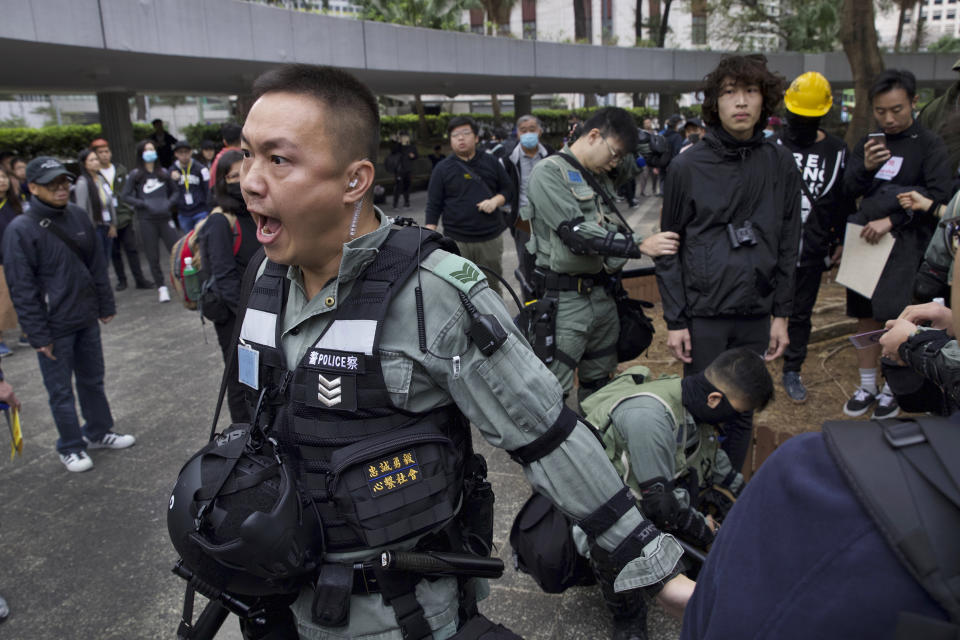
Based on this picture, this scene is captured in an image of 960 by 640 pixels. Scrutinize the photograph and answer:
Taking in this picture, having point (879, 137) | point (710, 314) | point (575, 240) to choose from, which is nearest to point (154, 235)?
point (575, 240)

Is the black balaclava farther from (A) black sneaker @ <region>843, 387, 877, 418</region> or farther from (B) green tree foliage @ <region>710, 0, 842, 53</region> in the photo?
(B) green tree foliage @ <region>710, 0, 842, 53</region>

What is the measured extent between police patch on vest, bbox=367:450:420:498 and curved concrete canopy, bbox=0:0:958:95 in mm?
8895

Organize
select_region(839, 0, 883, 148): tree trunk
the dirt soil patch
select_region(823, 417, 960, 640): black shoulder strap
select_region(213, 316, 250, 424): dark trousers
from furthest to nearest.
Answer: select_region(839, 0, 883, 148): tree trunk, the dirt soil patch, select_region(213, 316, 250, 424): dark trousers, select_region(823, 417, 960, 640): black shoulder strap

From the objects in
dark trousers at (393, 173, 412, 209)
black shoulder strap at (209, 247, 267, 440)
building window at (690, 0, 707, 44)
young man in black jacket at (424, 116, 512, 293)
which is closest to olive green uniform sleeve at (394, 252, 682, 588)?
black shoulder strap at (209, 247, 267, 440)

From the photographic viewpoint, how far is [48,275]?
4430 mm

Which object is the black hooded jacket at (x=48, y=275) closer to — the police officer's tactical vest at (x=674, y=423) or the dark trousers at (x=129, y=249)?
the police officer's tactical vest at (x=674, y=423)

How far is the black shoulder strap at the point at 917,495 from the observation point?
0.63 meters

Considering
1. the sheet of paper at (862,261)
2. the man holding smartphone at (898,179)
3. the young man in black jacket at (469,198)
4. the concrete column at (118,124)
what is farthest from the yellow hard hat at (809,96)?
the concrete column at (118,124)

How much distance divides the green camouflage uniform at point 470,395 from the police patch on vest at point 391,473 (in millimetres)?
119

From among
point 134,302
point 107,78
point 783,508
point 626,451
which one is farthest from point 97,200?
point 783,508

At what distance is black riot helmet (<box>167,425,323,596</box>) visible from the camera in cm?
139

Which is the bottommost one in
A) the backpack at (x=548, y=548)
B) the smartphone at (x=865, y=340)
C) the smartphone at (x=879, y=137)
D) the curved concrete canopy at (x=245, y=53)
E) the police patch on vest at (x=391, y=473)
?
the backpack at (x=548, y=548)

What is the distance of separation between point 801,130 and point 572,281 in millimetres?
2043

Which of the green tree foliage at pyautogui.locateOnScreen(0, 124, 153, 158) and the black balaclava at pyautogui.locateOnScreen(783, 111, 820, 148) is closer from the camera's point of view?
the black balaclava at pyautogui.locateOnScreen(783, 111, 820, 148)
